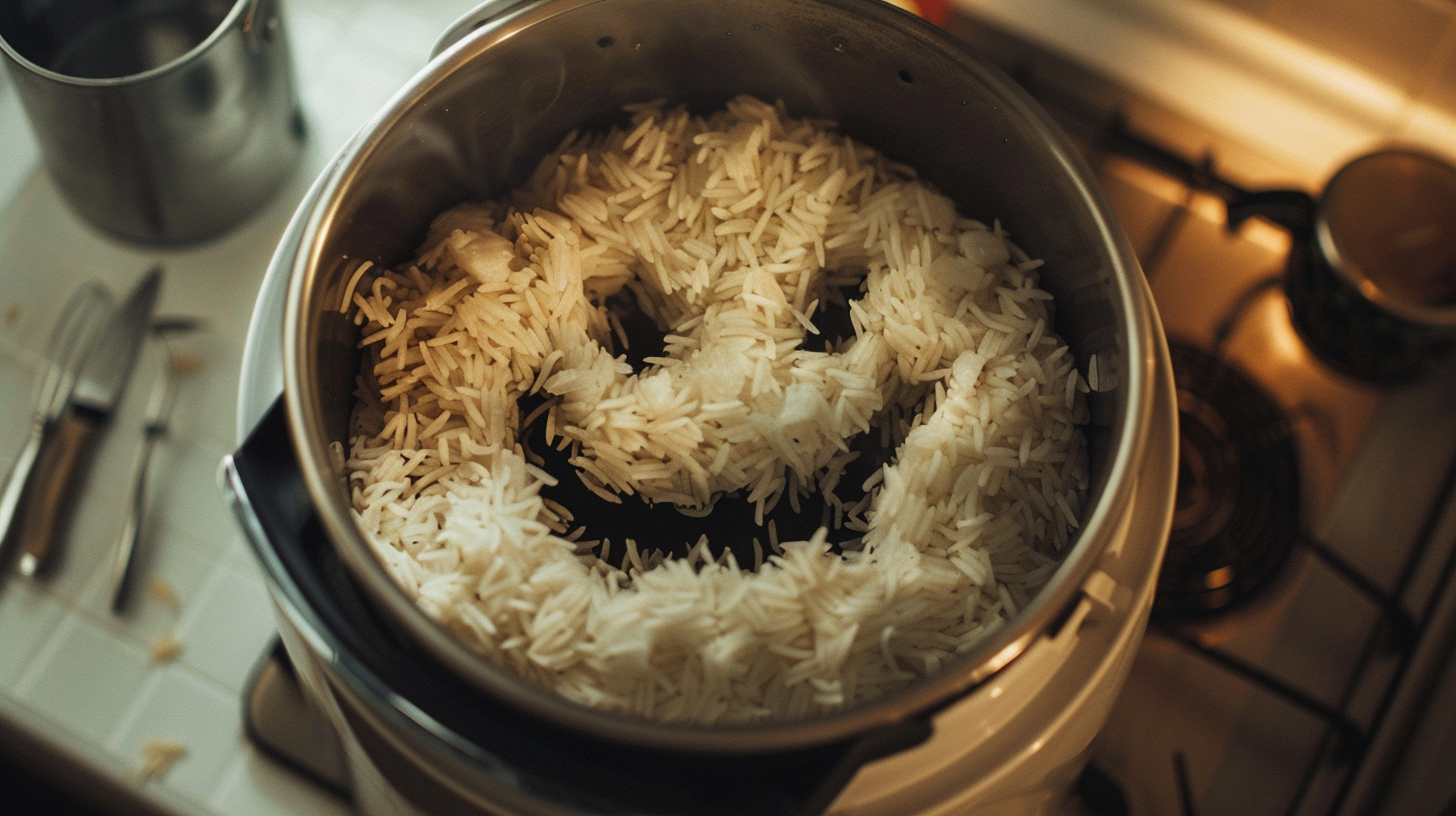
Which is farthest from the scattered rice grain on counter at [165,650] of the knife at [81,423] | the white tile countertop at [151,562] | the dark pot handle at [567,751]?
the dark pot handle at [567,751]

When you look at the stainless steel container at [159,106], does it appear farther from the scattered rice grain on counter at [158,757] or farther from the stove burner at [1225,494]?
the stove burner at [1225,494]

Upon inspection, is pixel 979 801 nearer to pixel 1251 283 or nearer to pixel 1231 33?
pixel 1251 283

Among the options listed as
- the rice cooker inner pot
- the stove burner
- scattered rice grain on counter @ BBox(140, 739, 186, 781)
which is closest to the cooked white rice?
the rice cooker inner pot

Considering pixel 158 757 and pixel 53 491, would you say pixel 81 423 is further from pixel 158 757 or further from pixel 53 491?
pixel 158 757

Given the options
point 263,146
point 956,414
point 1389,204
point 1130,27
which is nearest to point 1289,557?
point 1389,204

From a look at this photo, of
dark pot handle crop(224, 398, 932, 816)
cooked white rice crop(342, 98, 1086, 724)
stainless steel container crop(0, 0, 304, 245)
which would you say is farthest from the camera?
stainless steel container crop(0, 0, 304, 245)

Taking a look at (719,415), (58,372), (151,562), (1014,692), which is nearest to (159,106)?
(58,372)

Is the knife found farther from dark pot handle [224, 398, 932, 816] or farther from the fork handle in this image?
dark pot handle [224, 398, 932, 816]
